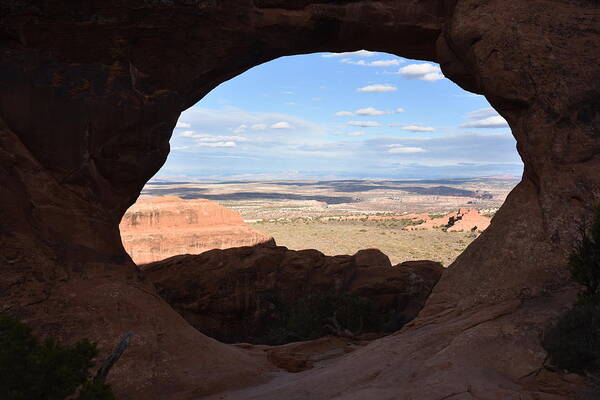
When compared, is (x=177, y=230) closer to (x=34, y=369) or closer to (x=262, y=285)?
(x=262, y=285)

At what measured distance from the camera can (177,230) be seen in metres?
42.1

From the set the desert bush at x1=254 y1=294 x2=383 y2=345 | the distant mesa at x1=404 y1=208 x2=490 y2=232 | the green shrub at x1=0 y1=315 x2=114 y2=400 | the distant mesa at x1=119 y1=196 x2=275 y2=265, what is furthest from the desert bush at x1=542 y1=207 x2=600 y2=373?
the distant mesa at x1=404 y1=208 x2=490 y2=232

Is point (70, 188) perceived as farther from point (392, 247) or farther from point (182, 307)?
point (392, 247)

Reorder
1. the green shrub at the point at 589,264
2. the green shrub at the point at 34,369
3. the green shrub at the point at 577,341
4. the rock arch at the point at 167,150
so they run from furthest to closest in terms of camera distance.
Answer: the rock arch at the point at 167,150, the green shrub at the point at 589,264, the green shrub at the point at 577,341, the green shrub at the point at 34,369

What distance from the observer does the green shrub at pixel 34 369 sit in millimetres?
4992

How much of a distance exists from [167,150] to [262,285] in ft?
38.6

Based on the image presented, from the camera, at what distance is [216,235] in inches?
1682

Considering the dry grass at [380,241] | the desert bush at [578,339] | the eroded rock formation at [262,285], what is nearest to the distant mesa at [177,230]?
the dry grass at [380,241]

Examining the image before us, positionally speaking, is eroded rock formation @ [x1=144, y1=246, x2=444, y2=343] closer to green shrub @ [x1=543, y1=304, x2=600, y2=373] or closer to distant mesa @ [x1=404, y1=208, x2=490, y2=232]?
green shrub @ [x1=543, y1=304, x2=600, y2=373]

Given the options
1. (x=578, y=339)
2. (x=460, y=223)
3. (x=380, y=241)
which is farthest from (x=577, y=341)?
(x=460, y=223)

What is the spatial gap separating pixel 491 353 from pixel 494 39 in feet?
27.5

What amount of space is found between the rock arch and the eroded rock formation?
31.4 ft

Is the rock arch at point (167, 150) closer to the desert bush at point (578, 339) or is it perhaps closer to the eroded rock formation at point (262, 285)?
the desert bush at point (578, 339)

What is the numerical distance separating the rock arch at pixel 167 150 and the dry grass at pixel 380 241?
34.8 metres
